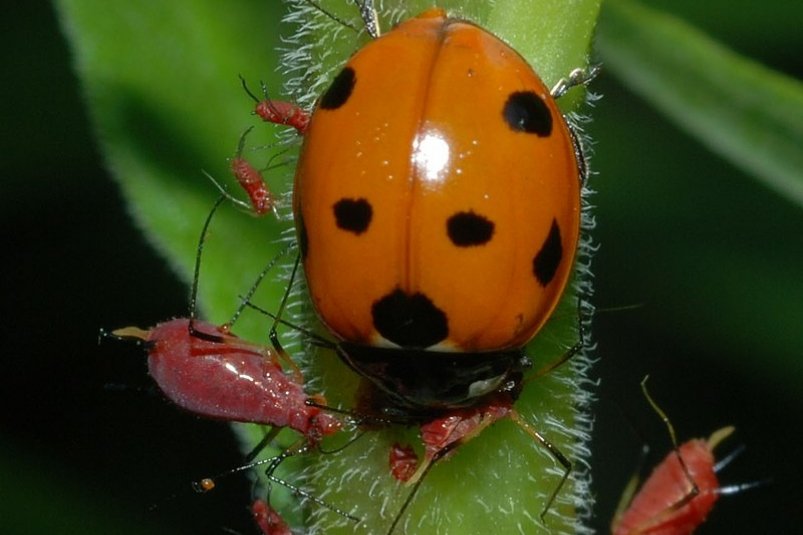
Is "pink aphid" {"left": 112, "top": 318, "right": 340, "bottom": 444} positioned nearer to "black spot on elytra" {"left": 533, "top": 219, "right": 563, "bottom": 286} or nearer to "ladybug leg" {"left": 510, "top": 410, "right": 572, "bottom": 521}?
"ladybug leg" {"left": 510, "top": 410, "right": 572, "bottom": 521}

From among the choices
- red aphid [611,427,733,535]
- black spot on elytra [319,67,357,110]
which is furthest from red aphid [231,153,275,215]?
red aphid [611,427,733,535]

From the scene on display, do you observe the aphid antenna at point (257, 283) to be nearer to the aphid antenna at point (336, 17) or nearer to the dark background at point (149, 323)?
the aphid antenna at point (336, 17)

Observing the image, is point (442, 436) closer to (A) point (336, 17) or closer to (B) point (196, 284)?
(B) point (196, 284)

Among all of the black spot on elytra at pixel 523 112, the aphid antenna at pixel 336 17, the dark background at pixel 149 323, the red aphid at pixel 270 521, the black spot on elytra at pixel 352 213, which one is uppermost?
the aphid antenna at pixel 336 17

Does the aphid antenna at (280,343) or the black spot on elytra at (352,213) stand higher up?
the black spot on elytra at (352,213)

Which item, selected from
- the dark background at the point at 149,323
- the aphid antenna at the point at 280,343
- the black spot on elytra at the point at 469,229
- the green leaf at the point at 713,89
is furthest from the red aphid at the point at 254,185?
the dark background at the point at 149,323

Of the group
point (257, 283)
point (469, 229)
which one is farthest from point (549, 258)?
point (257, 283)
